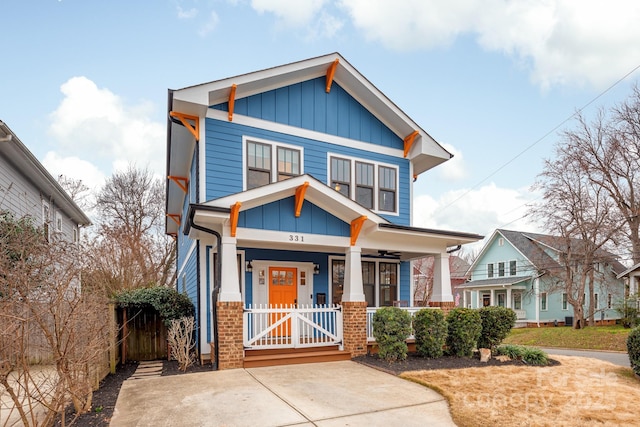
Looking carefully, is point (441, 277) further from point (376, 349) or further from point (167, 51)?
point (167, 51)

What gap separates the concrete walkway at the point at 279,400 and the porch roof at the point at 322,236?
2890 mm

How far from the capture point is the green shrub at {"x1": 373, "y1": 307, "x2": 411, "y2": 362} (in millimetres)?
8562

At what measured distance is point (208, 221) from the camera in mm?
8133

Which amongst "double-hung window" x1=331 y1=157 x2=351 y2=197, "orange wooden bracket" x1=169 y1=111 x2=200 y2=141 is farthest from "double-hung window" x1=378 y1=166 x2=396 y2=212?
"orange wooden bracket" x1=169 y1=111 x2=200 y2=141

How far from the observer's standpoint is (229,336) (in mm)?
7965

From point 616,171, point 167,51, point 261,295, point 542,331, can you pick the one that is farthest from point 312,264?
point 616,171

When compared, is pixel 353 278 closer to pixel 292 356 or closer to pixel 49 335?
pixel 292 356

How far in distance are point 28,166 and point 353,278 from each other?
10241 mm

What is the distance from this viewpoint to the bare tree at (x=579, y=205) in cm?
2183

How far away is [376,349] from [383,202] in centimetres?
417

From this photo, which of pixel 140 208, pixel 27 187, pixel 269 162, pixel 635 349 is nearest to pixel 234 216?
pixel 269 162

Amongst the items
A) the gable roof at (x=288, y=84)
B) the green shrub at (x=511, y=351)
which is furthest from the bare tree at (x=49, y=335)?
the green shrub at (x=511, y=351)

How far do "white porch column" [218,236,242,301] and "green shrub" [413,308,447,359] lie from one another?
4.17m

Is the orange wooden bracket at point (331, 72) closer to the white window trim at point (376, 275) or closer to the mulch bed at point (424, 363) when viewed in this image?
the white window trim at point (376, 275)
